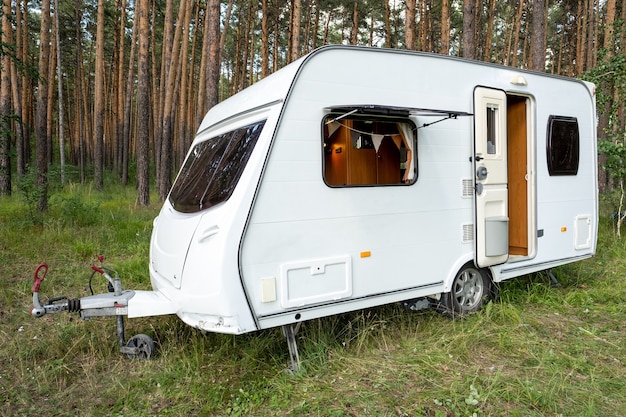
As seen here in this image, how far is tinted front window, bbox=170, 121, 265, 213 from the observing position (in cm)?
343

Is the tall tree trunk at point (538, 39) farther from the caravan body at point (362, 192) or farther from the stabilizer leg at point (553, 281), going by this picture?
the stabilizer leg at point (553, 281)

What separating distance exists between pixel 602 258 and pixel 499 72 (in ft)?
13.2

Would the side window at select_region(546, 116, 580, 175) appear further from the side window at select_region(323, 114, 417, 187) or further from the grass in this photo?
the side window at select_region(323, 114, 417, 187)

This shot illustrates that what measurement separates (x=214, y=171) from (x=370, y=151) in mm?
1676

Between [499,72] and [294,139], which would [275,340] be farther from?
[499,72]

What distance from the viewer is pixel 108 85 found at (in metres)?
25.5

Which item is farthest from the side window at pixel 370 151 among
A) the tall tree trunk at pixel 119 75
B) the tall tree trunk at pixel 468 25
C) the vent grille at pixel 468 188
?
the tall tree trunk at pixel 119 75

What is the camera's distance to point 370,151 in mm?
4516

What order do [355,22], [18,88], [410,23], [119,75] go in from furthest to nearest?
1. [355,22]
2. [119,75]
3. [18,88]
4. [410,23]

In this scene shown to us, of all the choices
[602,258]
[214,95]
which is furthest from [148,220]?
[602,258]

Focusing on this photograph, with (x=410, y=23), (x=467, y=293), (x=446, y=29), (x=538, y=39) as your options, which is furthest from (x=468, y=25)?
(x=467, y=293)

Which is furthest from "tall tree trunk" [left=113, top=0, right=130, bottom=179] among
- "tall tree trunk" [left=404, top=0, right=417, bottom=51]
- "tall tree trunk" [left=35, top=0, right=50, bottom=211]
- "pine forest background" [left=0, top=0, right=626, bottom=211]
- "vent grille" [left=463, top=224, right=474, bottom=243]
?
"vent grille" [left=463, top=224, right=474, bottom=243]

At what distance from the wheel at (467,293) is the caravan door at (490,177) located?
9.0 inches

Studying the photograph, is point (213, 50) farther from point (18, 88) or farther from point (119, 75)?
point (119, 75)
